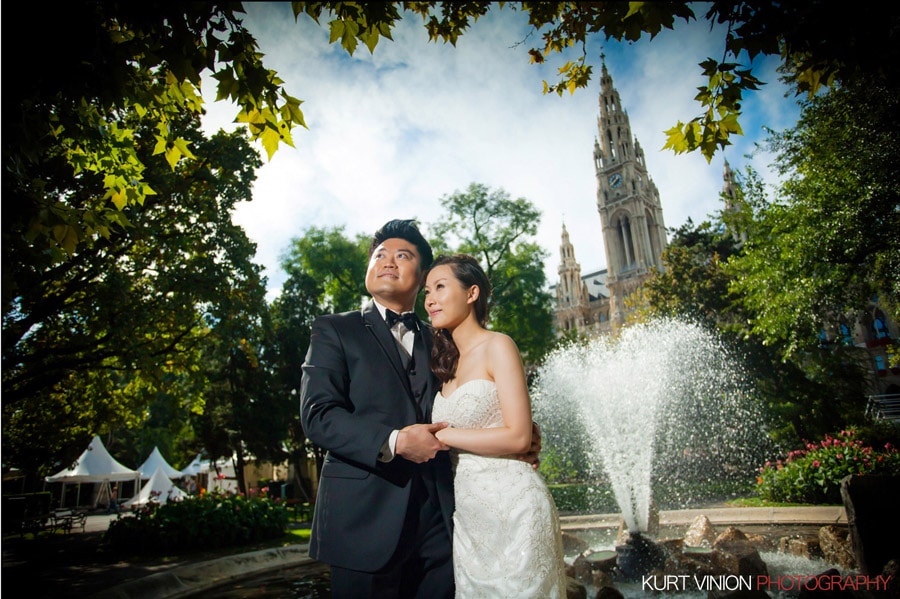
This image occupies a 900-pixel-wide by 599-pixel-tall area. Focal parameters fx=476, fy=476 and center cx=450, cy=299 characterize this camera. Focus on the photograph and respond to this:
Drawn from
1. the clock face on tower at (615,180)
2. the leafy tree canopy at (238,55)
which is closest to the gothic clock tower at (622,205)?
the clock face on tower at (615,180)

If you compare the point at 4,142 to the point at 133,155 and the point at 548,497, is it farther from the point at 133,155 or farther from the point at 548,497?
the point at 548,497

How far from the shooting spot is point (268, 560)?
8.18 m

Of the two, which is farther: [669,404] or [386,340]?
[669,404]

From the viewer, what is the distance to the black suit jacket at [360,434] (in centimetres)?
256

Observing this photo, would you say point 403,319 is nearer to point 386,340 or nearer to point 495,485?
point 386,340

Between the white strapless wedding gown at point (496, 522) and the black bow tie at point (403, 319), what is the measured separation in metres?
0.63

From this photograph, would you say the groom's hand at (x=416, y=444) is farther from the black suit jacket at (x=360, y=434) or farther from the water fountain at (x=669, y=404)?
the water fountain at (x=669, y=404)

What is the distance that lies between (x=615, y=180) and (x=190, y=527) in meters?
69.1

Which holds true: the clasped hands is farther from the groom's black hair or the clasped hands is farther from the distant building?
the distant building

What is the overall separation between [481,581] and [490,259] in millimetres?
26706

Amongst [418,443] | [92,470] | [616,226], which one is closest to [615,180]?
[616,226]

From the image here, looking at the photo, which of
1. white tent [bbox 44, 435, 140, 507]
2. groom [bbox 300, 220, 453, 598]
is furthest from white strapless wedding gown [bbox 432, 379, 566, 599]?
white tent [bbox 44, 435, 140, 507]

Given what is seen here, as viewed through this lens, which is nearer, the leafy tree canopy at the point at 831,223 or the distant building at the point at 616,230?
the leafy tree canopy at the point at 831,223

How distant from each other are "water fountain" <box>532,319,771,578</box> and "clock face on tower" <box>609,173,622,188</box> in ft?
167
